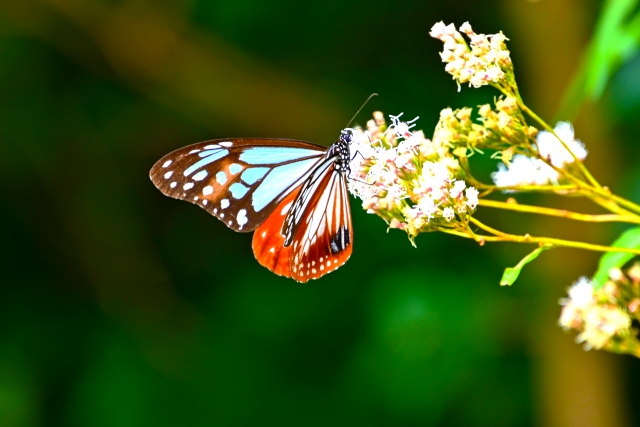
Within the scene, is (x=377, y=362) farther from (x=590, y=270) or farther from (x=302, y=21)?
(x=302, y=21)

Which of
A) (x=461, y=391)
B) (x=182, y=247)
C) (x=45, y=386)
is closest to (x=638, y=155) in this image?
(x=461, y=391)

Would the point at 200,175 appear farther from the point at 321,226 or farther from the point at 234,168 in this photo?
the point at 321,226

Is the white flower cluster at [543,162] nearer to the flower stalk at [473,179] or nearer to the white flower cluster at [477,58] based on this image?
the flower stalk at [473,179]

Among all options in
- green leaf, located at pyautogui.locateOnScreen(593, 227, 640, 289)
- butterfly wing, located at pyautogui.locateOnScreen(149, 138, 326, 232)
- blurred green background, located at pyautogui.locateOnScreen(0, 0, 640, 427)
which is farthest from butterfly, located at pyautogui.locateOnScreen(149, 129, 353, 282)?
blurred green background, located at pyautogui.locateOnScreen(0, 0, 640, 427)

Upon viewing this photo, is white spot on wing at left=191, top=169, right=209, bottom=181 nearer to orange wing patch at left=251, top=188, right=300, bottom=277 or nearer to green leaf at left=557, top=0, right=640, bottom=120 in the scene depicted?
orange wing patch at left=251, top=188, right=300, bottom=277

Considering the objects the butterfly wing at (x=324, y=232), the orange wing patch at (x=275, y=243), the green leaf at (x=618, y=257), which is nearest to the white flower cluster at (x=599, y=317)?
the green leaf at (x=618, y=257)

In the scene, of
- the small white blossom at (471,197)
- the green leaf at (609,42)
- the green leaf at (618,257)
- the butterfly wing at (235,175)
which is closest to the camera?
the green leaf at (618,257)

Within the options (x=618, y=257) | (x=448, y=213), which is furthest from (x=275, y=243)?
(x=618, y=257)
